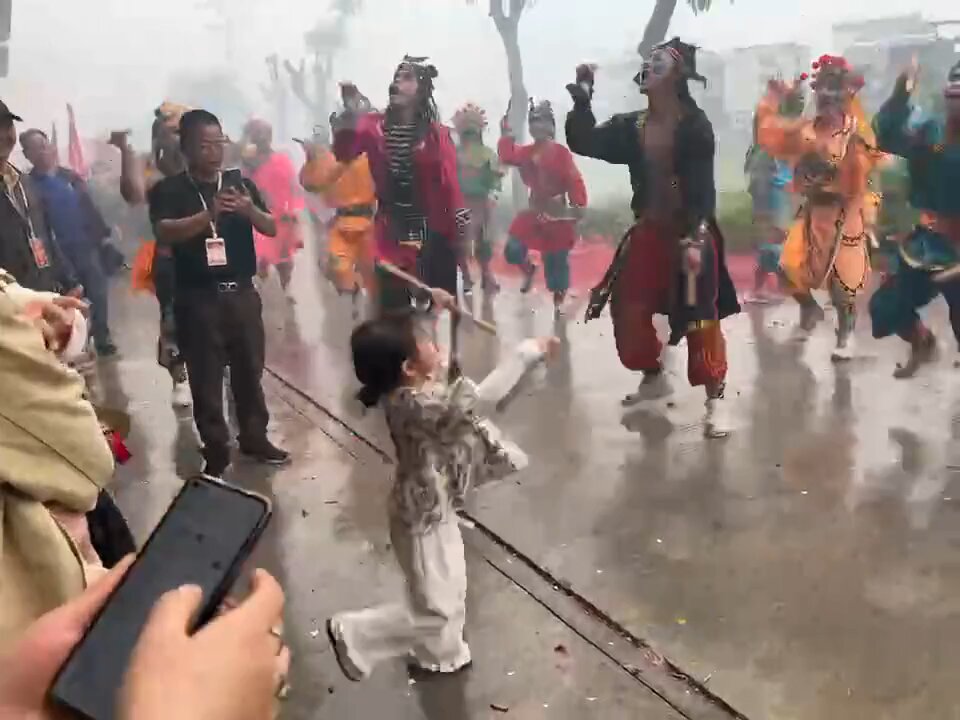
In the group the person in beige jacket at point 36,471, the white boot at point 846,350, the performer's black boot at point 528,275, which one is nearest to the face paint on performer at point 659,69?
the performer's black boot at point 528,275

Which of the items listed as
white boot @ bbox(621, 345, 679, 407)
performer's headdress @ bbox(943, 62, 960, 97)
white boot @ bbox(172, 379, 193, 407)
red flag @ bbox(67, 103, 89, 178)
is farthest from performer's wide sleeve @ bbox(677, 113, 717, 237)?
red flag @ bbox(67, 103, 89, 178)

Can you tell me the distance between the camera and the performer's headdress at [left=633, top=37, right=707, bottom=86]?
3.31 m

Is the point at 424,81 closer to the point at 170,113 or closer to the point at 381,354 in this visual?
the point at 170,113

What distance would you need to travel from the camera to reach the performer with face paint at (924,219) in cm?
343

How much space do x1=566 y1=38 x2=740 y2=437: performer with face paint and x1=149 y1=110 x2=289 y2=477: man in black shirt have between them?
1258mm

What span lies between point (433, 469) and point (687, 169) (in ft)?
5.80

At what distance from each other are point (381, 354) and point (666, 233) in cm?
170

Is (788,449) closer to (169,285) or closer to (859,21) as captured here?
(859,21)

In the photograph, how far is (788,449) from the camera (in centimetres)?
339

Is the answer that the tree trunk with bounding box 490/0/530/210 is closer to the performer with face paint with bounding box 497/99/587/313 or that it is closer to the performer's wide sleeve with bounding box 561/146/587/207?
the performer with face paint with bounding box 497/99/587/313

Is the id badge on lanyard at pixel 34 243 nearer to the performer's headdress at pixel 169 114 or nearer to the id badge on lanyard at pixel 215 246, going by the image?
the performer's headdress at pixel 169 114

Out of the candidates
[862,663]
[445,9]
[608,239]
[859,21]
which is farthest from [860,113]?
[862,663]

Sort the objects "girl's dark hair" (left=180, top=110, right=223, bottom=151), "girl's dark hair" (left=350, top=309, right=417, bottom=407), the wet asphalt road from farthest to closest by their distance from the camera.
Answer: "girl's dark hair" (left=180, top=110, right=223, bottom=151) < the wet asphalt road < "girl's dark hair" (left=350, top=309, right=417, bottom=407)

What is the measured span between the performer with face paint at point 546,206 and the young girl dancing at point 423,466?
5.29 feet
